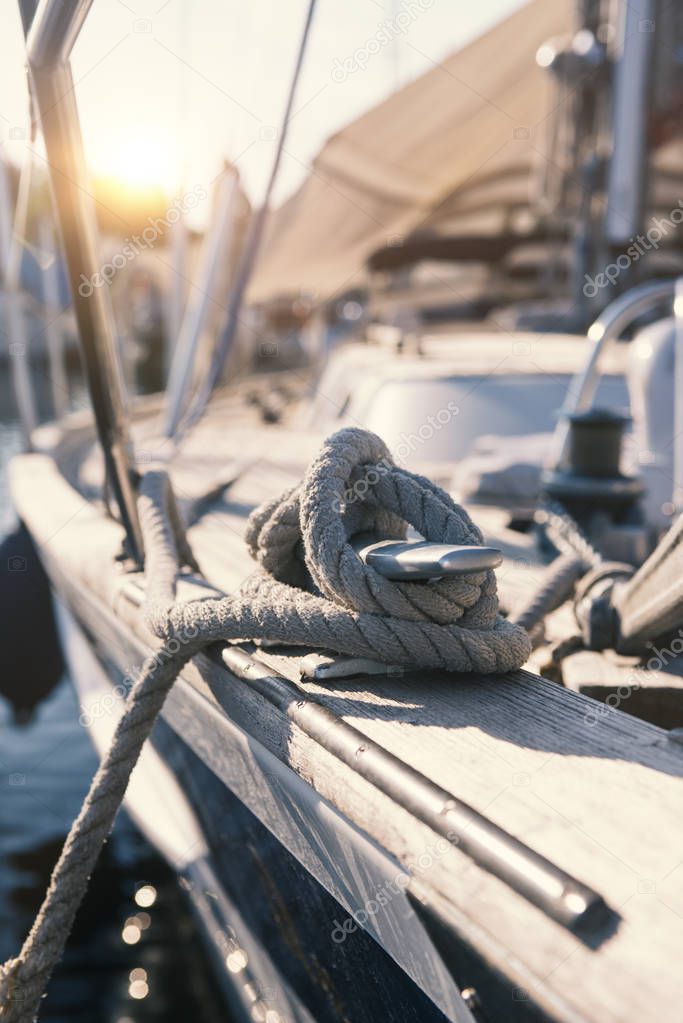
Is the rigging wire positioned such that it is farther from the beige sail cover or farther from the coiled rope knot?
the beige sail cover

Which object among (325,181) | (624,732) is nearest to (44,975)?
(624,732)

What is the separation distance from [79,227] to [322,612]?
1267 mm

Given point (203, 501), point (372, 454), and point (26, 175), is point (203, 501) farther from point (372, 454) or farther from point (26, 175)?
point (372, 454)

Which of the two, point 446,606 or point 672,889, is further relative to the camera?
A: point 446,606

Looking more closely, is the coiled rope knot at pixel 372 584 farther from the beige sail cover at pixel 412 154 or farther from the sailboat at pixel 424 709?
the beige sail cover at pixel 412 154

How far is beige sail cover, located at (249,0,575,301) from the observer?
10.6m

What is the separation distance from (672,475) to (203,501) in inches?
66.4

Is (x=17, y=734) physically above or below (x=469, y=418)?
below

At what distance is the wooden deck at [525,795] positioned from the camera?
33.8 inches

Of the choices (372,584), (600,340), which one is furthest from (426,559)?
(600,340)

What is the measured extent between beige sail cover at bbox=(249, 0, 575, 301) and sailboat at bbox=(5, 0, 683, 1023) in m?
5.95

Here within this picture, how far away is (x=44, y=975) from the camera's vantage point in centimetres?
165

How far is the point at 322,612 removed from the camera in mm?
1472

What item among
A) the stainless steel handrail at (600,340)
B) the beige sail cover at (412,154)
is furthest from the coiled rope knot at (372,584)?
the beige sail cover at (412,154)
